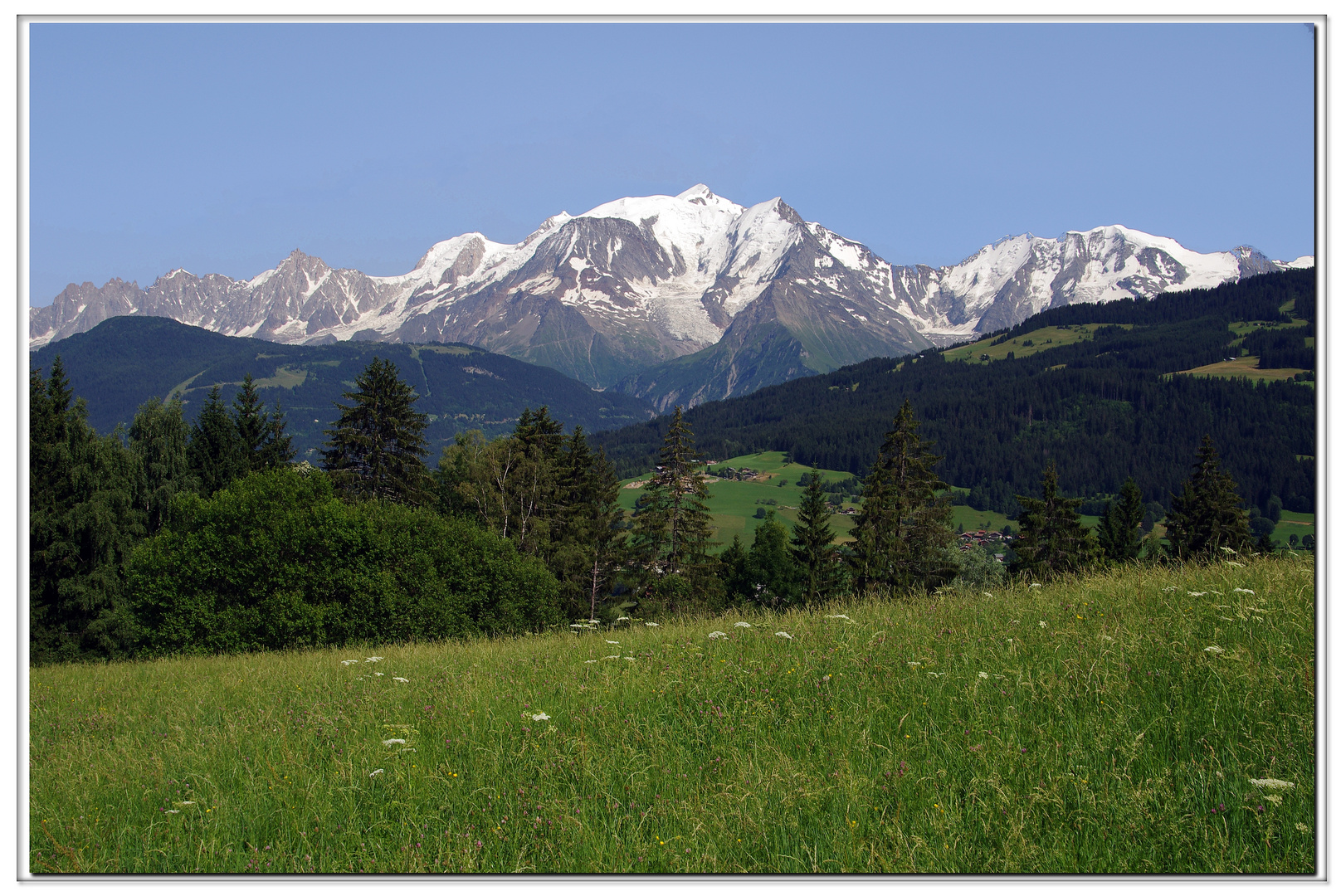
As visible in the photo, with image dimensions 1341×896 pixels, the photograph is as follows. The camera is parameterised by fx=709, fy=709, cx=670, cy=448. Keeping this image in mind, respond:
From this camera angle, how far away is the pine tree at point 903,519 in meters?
40.2

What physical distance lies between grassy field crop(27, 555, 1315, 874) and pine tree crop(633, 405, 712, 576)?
3700cm

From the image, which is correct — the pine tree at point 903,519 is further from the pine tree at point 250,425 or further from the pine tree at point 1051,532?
the pine tree at point 250,425

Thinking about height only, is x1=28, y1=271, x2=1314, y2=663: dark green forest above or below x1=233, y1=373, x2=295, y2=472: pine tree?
below

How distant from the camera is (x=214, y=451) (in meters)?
45.5

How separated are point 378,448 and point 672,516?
60.9 ft

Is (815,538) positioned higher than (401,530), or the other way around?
(401,530)

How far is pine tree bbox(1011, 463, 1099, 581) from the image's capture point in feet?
142

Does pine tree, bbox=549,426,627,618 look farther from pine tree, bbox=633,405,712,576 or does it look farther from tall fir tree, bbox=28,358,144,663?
tall fir tree, bbox=28,358,144,663

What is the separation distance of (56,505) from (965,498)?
18405 centimetres

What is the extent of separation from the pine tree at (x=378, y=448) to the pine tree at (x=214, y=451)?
6645 millimetres

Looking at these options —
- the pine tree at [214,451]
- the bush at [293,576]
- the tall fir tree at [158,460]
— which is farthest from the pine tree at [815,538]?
the tall fir tree at [158,460]

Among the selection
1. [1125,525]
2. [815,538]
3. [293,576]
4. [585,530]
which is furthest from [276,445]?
[1125,525]

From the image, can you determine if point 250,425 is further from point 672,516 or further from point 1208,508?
point 1208,508

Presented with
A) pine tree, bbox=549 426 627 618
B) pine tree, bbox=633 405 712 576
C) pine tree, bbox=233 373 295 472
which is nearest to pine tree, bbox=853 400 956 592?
pine tree, bbox=633 405 712 576
